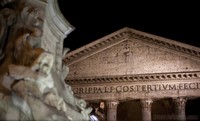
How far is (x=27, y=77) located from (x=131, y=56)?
14.5 m

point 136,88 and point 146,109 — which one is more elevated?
point 136,88

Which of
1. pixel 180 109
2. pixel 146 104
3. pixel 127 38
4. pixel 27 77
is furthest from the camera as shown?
pixel 127 38

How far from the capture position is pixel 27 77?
3.15 metres

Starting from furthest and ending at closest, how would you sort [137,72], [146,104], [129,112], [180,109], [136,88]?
[129,112]
[137,72]
[136,88]
[146,104]
[180,109]

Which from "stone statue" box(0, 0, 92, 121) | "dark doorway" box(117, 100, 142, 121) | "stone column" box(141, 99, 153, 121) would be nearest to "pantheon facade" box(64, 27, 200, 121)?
"stone column" box(141, 99, 153, 121)

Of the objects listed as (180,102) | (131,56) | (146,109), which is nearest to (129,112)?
(146,109)

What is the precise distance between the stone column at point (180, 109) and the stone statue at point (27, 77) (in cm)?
1249

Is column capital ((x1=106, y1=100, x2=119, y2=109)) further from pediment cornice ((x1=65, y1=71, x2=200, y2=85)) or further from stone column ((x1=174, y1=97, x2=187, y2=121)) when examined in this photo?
Answer: stone column ((x1=174, y1=97, x2=187, y2=121))

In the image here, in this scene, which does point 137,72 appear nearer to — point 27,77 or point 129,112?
point 129,112

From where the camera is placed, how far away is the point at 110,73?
57.2 ft

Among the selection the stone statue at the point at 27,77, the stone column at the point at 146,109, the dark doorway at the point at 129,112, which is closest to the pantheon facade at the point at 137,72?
the stone column at the point at 146,109

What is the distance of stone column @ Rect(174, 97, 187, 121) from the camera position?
609 inches

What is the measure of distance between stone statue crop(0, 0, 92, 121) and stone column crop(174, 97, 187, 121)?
1249 cm

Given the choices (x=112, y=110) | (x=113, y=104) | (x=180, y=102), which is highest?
(x=180, y=102)
